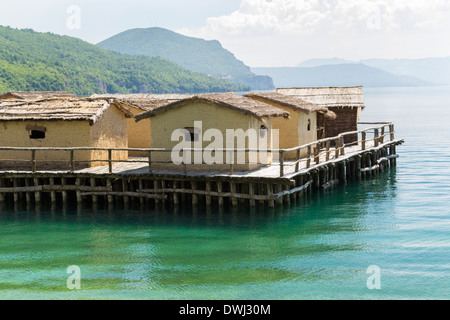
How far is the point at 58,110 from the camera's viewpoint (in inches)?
1080

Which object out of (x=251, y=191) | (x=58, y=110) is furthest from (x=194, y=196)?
(x=58, y=110)

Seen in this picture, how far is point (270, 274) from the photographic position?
712 inches

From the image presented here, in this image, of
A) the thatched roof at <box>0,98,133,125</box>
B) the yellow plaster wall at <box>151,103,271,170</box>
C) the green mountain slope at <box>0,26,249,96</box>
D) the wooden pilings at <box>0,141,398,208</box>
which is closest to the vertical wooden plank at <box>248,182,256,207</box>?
the wooden pilings at <box>0,141,398,208</box>

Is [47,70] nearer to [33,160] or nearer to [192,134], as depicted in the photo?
[33,160]

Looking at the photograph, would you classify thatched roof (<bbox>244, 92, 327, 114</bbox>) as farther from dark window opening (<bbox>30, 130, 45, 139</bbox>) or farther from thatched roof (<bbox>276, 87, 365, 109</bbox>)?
dark window opening (<bbox>30, 130, 45, 139</bbox>)

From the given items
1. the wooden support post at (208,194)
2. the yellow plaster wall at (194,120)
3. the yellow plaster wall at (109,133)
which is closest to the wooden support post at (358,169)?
the yellow plaster wall at (194,120)

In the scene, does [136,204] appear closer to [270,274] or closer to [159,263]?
[159,263]

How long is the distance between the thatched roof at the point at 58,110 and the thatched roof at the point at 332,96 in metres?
10.8

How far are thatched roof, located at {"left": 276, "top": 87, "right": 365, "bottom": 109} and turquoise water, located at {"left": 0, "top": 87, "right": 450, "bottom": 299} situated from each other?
22.9 ft

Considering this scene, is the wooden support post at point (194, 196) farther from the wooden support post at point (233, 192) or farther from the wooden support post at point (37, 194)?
the wooden support post at point (37, 194)

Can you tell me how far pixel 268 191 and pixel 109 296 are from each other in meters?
9.33

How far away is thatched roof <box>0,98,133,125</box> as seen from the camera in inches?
1058

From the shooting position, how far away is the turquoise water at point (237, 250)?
16.9 meters

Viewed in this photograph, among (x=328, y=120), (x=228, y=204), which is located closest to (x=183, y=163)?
(x=228, y=204)
